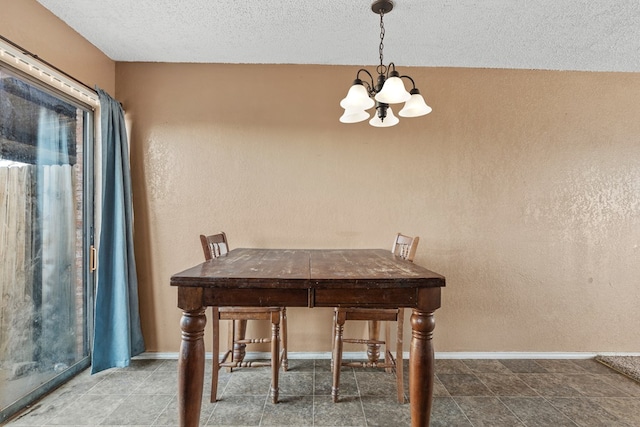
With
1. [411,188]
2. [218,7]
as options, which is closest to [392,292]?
[411,188]

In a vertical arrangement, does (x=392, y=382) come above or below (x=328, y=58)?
below

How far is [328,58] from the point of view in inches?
97.2

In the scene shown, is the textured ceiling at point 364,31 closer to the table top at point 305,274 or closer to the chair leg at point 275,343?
the table top at point 305,274

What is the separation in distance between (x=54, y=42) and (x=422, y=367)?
9.36 ft

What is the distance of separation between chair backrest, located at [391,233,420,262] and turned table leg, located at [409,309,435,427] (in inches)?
21.9

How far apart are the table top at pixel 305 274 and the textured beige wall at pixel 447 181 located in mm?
766

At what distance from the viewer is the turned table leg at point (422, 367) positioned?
1.40m

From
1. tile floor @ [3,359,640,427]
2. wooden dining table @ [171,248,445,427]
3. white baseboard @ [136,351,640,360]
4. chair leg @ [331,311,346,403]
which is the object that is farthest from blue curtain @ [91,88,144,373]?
chair leg @ [331,311,346,403]

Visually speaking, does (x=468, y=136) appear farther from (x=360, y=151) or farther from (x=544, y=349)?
(x=544, y=349)

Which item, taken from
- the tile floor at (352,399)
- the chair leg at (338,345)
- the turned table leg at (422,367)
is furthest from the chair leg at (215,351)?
the turned table leg at (422,367)

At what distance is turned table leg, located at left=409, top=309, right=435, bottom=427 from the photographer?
1.40 meters

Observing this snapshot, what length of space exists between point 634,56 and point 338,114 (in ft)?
7.49

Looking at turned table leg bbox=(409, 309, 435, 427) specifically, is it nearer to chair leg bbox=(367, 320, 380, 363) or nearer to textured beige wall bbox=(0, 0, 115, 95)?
chair leg bbox=(367, 320, 380, 363)

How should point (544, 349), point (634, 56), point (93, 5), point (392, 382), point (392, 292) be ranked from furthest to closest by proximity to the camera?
point (544, 349)
point (634, 56)
point (392, 382)
point (93, 5)
point (392, 292)
